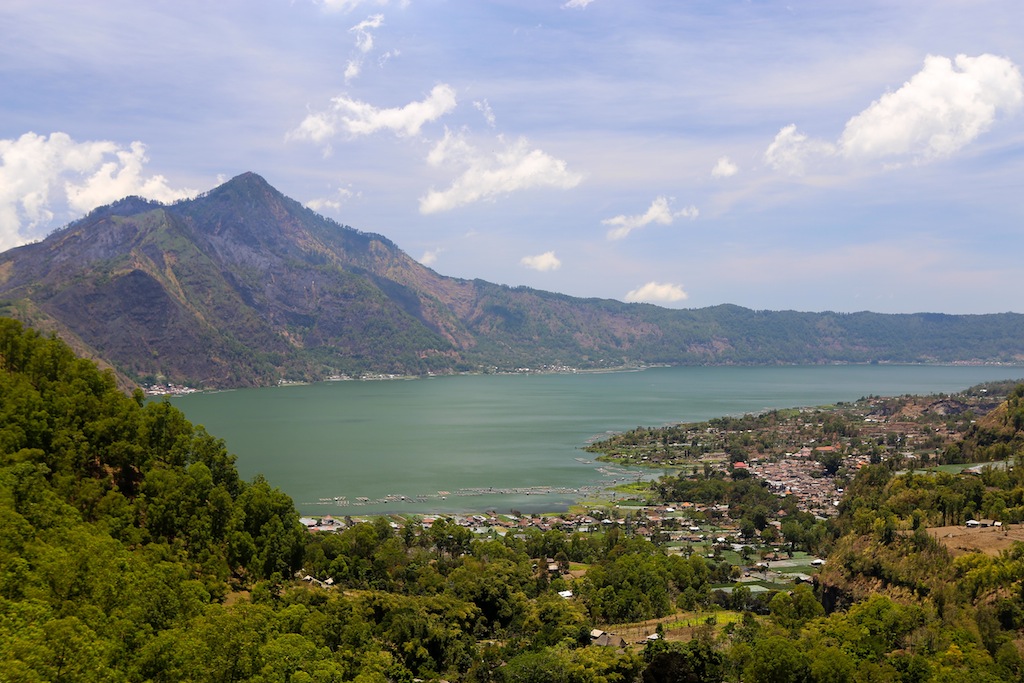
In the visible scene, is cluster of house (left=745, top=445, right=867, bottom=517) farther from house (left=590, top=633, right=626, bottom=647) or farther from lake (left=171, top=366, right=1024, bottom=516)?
house (left=590, top=633, right=626, bottom=647)

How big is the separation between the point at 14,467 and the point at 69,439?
5.35 metres

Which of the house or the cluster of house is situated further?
the cluster of house

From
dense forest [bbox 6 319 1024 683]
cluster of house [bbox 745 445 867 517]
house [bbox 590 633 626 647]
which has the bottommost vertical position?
cluster of house [bbox 745 445 867 517]


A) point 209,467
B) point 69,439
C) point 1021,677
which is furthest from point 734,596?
point 69,439

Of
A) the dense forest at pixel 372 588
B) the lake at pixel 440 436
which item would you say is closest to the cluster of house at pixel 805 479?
the lake at pixel 440 436

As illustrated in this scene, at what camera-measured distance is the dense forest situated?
2238 cm

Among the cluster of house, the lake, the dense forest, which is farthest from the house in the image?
the cluster of house

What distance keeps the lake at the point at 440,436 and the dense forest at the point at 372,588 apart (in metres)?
21.7

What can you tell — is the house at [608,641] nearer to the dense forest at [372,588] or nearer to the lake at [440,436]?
the dense forest at [372,588]

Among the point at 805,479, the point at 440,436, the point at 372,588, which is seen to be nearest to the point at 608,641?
the point at 372,588

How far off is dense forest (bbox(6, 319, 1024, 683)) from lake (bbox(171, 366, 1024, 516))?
856 inches

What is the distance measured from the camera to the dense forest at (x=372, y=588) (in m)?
22.4

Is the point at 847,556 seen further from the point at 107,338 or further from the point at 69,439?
the point at 107,338

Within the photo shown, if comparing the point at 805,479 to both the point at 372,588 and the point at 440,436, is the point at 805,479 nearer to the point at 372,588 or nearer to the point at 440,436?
the point at 440,436
